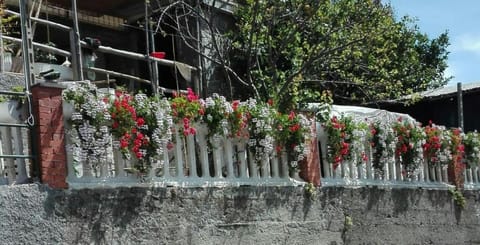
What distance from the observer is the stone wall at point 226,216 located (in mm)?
5398

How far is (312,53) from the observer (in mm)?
10727

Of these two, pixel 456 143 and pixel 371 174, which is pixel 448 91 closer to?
pixel 456 143

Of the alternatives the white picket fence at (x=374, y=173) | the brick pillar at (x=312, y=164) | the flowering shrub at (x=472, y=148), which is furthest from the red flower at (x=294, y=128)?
the flowering shrub at (x=472, y=148)

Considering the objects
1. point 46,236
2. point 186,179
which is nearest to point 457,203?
point 186,179

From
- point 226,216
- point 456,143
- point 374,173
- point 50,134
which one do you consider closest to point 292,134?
point 226,216

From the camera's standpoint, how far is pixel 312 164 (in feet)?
27.1

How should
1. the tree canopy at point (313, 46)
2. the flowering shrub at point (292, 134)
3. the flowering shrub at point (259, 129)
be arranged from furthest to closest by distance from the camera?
the tree canopy at point (313, 46)
the flowering shrub at point (292, 134)
the flowering shrub at point (259, 129)

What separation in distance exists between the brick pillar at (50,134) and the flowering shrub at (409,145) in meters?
5.60

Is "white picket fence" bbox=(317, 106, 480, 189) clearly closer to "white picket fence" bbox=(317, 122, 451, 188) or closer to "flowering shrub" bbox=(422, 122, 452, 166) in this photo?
"white picket fence" bbox=(317, 122, 451, 188)

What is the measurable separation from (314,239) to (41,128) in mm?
3945

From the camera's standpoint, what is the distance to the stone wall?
5398 mm

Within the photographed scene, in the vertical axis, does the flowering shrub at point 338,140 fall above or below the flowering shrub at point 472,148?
above

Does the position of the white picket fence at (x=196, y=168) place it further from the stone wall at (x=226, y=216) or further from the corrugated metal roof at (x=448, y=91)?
the corrugated metal roof at (x=448, y=91)

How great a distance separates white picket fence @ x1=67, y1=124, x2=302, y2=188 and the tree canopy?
1.89 meters
